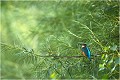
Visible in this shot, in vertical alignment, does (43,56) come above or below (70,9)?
below

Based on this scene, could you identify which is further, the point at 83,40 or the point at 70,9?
the point at 70,9

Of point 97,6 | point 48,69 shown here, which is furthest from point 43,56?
point 97,6

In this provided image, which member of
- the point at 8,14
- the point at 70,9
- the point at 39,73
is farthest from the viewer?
the point at 8,14

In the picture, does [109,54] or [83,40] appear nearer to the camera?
[109,54]

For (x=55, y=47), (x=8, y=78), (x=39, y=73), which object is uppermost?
(x=55, y=47)

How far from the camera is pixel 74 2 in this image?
2580mm

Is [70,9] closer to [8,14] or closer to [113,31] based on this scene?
[113,31]

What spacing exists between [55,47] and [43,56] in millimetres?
290

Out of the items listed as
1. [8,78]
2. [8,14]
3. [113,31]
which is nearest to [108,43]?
[113,31]

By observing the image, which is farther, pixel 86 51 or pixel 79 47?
pixel 79 47

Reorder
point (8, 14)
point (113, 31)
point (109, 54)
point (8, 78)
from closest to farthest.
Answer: point (109, 54) < point (113, 31) < point (8, 78) < point (8, 14)

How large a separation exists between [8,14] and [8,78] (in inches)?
57.2

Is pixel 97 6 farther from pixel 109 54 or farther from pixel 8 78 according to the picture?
pixel 8 78

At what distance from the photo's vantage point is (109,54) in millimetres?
1861
